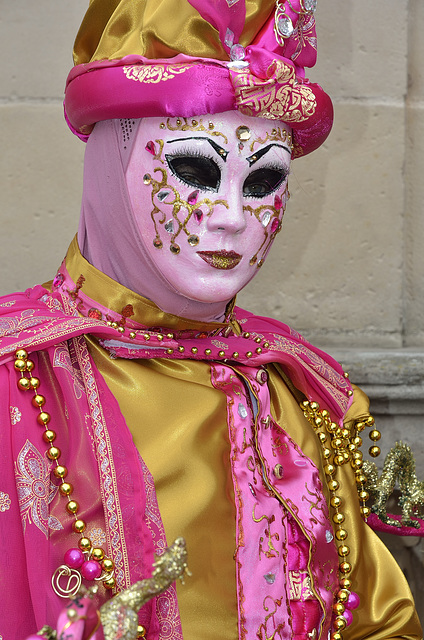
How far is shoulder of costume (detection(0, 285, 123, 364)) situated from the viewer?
1155 mm

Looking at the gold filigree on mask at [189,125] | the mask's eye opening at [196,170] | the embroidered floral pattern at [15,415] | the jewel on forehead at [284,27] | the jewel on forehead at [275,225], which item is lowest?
the embroidered floral pattern at [15,415]

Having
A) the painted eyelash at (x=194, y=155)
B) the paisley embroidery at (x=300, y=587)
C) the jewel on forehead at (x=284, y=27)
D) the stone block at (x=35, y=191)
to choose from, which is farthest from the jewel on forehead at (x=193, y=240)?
the stone block at (x=35, y=191)

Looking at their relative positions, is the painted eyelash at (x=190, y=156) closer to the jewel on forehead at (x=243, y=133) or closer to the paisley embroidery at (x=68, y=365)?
the jewel on forehead at (x=243, y=133)

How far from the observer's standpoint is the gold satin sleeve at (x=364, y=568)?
1.39 meters

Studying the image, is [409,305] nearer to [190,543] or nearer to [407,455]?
[407,455]

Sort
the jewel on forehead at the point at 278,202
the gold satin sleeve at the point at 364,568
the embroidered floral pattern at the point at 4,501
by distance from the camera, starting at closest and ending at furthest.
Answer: the embroidered floral pattern at the point at 4,501, the jewel on forehead at the point at 278,202, the gold satin sleeve at the point at 364,568

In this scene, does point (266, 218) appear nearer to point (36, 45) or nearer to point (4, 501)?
→ point (4, 501)

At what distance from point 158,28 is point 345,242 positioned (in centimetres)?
96

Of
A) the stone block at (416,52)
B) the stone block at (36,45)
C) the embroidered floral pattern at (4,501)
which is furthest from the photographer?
the stone block at (416,52)

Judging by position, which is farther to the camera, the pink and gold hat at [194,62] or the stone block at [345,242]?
the stone block at [345,242]

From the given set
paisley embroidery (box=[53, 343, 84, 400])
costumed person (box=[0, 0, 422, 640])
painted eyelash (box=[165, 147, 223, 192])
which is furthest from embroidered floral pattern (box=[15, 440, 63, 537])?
painted eyelash (box=[165, 147, 223, 192])

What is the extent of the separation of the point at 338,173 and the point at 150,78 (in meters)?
0.94

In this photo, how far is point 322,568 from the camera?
4.27ft

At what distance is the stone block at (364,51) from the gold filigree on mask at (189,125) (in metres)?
0.89
